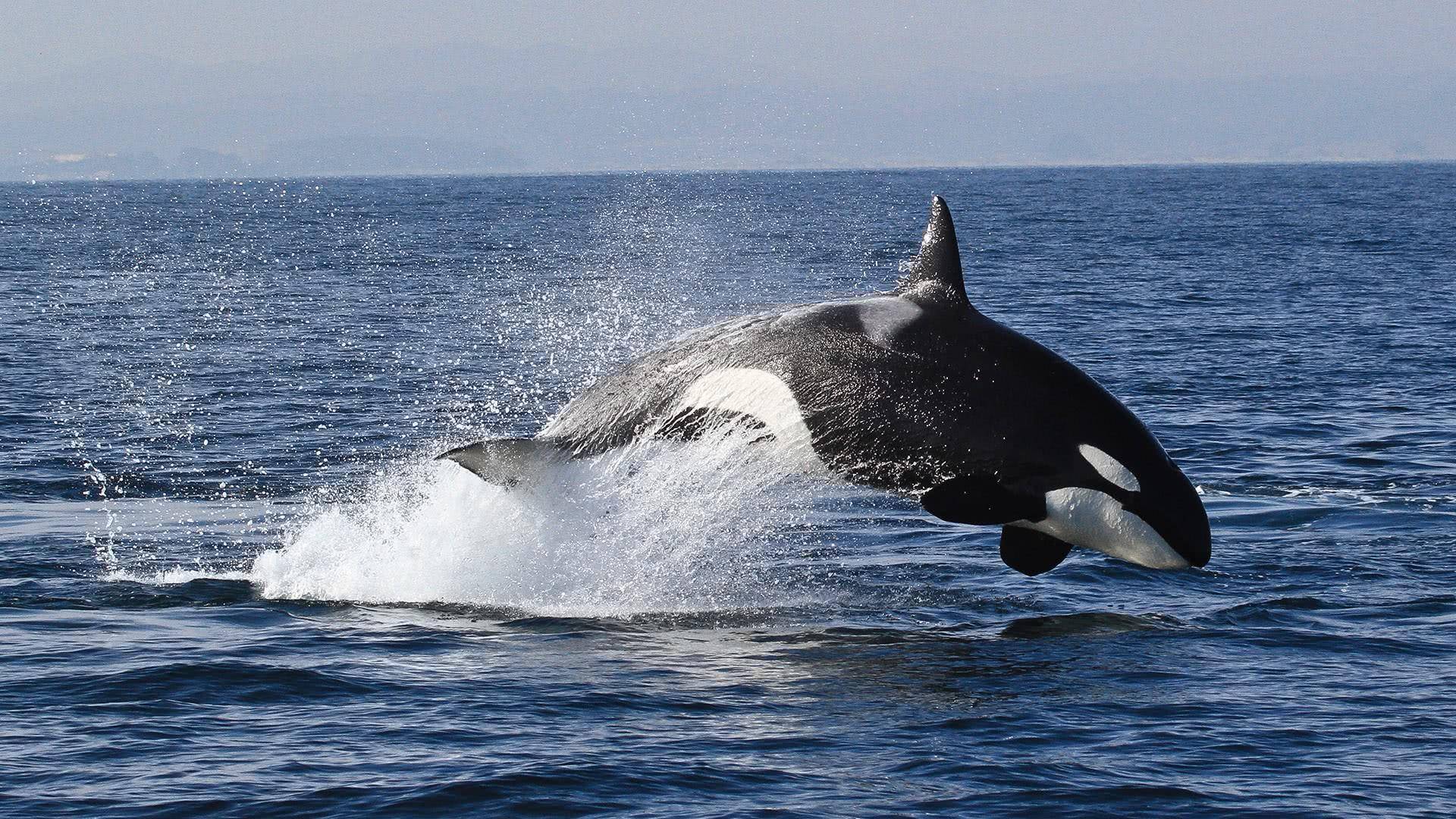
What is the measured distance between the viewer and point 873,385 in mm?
12828

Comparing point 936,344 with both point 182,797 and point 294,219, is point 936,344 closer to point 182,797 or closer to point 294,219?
point 182,797

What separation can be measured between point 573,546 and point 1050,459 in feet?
16.6

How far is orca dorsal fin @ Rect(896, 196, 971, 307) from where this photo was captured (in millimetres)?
13047

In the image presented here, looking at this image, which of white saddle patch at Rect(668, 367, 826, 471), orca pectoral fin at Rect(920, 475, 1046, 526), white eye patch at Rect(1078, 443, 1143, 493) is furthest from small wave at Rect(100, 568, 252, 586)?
white eye patch at Rect(1078, 443, 1143, 493)

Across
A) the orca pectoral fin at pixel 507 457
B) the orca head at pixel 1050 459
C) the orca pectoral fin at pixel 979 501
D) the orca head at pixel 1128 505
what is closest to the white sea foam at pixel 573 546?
the orca pectoral fin at pixel 507 457

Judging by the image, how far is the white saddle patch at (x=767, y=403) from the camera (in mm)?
13148

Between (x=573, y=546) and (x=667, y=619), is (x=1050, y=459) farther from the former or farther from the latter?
(x=573, y=546)

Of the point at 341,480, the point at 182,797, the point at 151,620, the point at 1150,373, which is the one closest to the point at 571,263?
the point at 1150,373

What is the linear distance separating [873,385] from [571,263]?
52.0 m

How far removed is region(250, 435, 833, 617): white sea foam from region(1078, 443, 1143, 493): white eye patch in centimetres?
238

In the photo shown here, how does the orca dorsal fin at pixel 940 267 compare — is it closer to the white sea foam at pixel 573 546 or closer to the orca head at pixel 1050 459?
the orca head at pixel 1050 459

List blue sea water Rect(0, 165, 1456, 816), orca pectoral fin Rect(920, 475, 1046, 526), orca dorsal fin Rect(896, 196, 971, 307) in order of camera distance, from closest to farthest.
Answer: blue sea water Rect(0, 165, 1456, 816)
orca pectoral fin Rect(920, 475, 1046, 526)
orca dorsal fin Rect(896, 196, 971, 307)

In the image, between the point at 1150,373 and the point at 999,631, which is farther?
the point at 1150,373

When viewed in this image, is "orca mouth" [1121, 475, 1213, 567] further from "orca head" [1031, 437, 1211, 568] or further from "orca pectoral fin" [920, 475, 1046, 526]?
"orca pectoral fin" [920, 475, 1046, 526]
